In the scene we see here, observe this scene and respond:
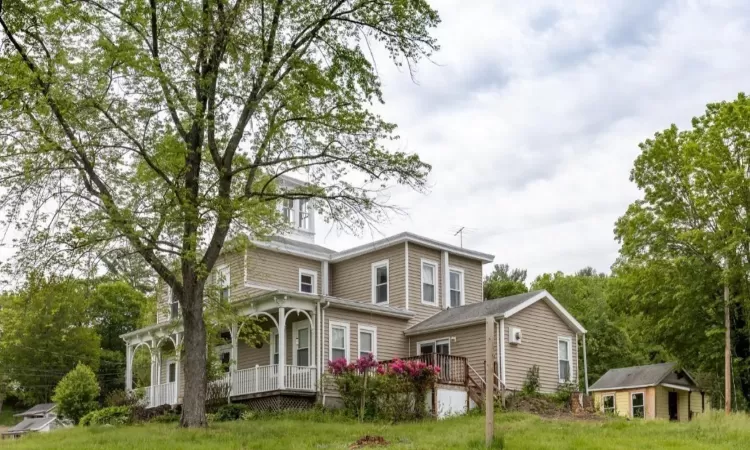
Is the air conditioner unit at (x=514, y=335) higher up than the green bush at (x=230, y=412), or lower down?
higher up

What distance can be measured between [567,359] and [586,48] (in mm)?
14704

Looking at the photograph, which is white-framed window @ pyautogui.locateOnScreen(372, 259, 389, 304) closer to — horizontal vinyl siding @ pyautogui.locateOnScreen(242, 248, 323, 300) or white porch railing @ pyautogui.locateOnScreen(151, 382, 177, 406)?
horizontal vinyl siding @ pyautogui.locateOnScreen(242, 248, 323, 300)

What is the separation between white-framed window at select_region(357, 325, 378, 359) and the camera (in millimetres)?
26191

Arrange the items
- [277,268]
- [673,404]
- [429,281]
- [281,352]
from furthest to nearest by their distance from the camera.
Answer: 1. [673,404]
2. [429,281]
3. [277,268]
4. [281,352]

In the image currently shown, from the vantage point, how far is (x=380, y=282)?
2928cm

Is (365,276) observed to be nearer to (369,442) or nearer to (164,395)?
(164,395)

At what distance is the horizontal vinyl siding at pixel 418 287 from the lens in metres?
28.3

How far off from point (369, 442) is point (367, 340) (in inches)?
461

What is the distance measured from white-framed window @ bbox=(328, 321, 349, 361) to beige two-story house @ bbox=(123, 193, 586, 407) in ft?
0.11

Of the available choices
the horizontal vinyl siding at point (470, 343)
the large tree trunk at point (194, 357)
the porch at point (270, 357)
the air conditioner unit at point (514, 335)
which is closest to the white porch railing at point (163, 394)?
the porch at point (270, 357)

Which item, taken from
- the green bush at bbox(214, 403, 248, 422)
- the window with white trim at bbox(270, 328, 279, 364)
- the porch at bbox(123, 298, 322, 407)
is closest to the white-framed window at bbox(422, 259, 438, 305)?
the porch at bbox(123, 298, 322, 407)

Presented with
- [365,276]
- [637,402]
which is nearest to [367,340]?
[365,276]

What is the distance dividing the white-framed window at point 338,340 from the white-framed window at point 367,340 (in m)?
0.55

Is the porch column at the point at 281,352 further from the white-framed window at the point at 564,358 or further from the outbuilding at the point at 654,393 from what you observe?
the outbuilding at the point at 654,393
